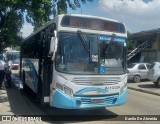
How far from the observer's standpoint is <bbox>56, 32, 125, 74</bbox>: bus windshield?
9.86 meters

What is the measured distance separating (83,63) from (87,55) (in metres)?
0.30

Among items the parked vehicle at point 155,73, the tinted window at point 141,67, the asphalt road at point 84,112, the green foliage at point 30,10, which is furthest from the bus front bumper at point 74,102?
the tinted window at point 141,67

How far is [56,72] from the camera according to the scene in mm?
9859

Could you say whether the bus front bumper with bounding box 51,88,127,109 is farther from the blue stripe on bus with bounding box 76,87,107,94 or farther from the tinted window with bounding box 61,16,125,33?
the tinted window with bounding box 61,16,125,33

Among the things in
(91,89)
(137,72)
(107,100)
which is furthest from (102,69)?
(137,72)

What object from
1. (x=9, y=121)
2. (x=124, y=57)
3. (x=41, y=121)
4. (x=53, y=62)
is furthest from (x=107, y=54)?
(x=9, y=121)

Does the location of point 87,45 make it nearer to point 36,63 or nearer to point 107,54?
point 107,54

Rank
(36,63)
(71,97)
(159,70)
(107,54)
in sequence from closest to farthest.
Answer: (71,97) → (107,54) → (36,63) → (159,70)

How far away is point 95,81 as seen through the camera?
32.9 ft

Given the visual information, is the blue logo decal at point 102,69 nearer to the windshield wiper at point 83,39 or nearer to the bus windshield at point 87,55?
the bus windshield at point 87,55

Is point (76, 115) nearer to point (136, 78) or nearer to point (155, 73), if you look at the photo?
point (155, 73)

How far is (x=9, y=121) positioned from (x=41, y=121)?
3.24 ft

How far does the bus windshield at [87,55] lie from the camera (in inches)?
388

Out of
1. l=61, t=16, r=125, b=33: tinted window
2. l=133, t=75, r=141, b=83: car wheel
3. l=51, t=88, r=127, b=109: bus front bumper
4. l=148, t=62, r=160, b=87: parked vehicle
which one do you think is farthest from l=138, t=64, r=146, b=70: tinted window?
l=51, t=88, r=127, b=109: bus front bumper
